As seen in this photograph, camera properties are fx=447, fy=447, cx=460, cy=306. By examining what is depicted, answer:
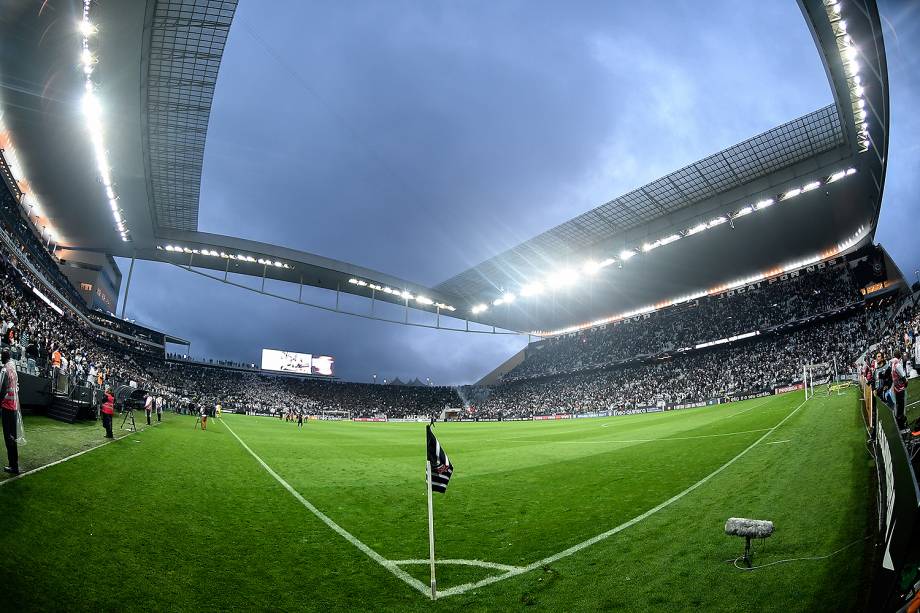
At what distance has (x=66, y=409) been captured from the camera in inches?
658

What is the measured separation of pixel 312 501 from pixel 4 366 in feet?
18.7

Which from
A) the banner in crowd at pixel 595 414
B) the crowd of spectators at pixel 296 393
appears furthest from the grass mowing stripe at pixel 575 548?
the crowd of spectators at pixel 296 393

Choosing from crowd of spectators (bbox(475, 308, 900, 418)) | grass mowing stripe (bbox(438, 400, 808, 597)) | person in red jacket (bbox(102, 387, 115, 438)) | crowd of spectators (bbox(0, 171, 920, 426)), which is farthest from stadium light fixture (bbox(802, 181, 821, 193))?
person in red jacket (bbox(102, 387, 115, 438))

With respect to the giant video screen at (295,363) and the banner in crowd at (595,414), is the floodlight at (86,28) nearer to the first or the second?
the banner in crowd at (595,414)

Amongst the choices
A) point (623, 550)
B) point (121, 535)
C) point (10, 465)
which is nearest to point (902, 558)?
point (623, 550)

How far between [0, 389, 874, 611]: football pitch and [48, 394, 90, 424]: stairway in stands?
7167 mm

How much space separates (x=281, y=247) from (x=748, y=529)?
33.1 m

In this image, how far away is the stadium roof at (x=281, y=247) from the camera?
1812cm

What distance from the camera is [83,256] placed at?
166 ft

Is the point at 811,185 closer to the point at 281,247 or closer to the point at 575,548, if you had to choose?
the point at 575,548

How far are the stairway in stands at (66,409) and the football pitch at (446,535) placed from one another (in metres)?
7.17

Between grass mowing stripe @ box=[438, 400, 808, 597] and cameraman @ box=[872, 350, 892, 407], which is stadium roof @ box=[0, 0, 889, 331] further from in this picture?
grass mowing stripe @ box=[438, 400, 808, 597]

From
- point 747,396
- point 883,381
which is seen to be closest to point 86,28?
point 883,381

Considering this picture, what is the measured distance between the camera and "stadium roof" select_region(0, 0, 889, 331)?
18.1 meters
